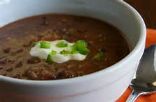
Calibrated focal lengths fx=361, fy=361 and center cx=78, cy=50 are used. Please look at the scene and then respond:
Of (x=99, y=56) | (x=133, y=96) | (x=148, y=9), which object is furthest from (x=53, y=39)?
(x=148, y=9)

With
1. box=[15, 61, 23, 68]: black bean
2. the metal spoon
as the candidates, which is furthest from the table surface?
box=[15, 61, 23, 68]: black bean

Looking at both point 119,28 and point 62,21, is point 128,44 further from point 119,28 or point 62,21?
Answer: point 62,21

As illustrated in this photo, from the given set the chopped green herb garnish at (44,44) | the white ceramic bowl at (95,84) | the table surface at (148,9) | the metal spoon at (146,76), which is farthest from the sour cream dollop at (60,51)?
the table surface at (148,9)

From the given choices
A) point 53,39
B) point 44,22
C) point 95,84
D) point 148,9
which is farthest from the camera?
point 148,9

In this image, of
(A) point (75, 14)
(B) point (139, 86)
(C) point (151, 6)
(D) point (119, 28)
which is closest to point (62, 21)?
(A) point (75, 14)

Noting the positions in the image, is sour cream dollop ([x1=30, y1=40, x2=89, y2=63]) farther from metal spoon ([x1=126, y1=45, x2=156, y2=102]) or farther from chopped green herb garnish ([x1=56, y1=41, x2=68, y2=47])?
metal spoon ([x1=126, y1=45, x2=156, y2=102])

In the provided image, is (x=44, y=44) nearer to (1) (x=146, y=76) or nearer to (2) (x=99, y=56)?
(2) (x=99, y=56)
